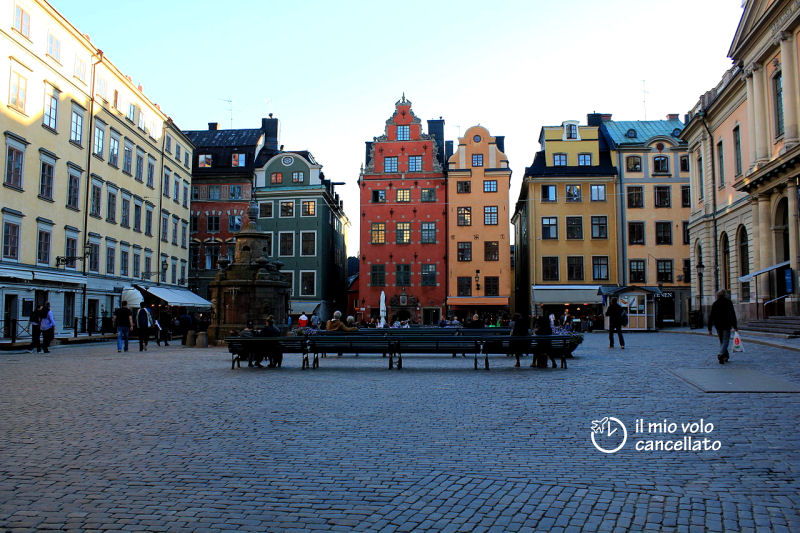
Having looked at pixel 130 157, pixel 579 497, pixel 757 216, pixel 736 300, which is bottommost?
pixel 579 497

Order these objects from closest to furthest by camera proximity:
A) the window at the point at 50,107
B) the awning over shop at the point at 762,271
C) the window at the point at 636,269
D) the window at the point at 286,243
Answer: the awning over shop at the point at 762,271 < the window at the point at 50,107 < the window at the point at 636,269 < the window at the point at 286,243

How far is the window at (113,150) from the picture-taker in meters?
42.3

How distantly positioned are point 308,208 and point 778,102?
3723 centimetres

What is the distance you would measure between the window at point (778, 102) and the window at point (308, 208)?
36.6 m

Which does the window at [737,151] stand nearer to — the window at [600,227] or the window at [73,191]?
the window at [600,227]

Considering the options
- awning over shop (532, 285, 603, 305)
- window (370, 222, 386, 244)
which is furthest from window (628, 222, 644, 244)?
window (370, 222, 386, 244)

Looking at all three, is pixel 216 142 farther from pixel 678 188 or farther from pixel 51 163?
pixel 678 188

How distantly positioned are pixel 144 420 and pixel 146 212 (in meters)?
43.0

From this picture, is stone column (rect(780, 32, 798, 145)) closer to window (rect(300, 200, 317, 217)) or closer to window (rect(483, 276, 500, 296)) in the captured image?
window (rect(483, 276, 500, 296))

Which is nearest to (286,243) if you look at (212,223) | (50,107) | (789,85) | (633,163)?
(212,223)

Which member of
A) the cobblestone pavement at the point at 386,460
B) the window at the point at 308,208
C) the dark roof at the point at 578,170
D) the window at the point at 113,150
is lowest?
the cobblestone pavement at the point at 386,460

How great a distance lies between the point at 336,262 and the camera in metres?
66.8

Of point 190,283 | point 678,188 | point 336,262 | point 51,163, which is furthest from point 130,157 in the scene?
point 678,188

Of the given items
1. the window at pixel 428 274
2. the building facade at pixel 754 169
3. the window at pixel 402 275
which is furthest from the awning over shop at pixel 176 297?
the building facade at pixel 754 169
